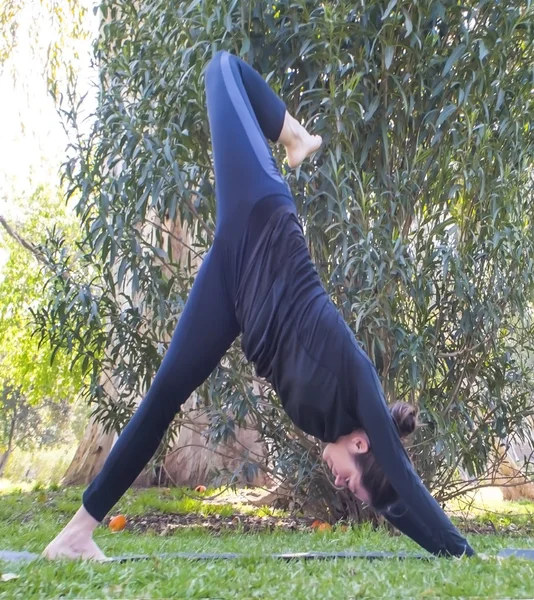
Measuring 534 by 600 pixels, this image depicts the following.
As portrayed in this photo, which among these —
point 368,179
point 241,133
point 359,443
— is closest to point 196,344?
point 359,443

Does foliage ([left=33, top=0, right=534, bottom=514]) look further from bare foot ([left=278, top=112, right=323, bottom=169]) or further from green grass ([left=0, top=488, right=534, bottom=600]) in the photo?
green grass ([left=0, top=488, right=534, bottom=600])

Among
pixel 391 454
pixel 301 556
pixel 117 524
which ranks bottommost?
pixel 117 524

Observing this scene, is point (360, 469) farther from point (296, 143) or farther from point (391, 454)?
point (296, 143)

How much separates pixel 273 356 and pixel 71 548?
92 centimetres

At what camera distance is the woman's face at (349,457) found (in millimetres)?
2135

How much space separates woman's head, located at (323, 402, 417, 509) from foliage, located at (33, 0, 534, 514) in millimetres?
1223

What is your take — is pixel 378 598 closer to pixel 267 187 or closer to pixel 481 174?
pixel 267 187

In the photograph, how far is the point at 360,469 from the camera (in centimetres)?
215

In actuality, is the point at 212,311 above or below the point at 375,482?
above

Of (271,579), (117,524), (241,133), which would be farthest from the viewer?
(117,524)

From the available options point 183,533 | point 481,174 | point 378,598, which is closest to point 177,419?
point 183,533

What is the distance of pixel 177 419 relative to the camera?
4.35 meters

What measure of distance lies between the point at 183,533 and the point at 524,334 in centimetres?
261

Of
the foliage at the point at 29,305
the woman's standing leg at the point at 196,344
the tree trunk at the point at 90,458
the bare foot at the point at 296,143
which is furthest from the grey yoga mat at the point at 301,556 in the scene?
the foliage at the point at 29,305
